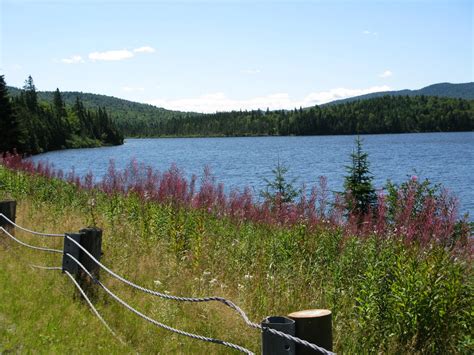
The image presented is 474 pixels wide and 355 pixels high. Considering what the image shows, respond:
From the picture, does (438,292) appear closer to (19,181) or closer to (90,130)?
(19,181)

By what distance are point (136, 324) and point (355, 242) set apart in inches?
135

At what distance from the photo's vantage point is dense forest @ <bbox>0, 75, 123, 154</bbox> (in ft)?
174

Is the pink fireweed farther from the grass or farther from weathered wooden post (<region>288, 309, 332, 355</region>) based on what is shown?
weathered wooden post (<region>288, 309, 332, 355</region>)

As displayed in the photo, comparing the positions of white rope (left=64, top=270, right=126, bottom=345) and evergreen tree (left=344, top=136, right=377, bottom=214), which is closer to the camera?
white rope (left=64, top=270, right=126, bottom=345)

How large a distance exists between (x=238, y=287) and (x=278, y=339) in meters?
4.35

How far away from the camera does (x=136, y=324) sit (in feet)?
22.4

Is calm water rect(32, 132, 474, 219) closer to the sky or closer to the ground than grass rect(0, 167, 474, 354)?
closer to the ground

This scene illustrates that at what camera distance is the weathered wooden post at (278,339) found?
3428 millimetres

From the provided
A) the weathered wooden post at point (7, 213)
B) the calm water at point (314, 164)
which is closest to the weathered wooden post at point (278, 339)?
the calm water at point (314, 164)

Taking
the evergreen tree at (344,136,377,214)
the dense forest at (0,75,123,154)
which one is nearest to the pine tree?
the dense forest at (0,75,123,154)

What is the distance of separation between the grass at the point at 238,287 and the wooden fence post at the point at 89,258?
0.23 meters

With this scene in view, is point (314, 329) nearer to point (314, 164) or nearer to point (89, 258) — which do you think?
point (89, 258)

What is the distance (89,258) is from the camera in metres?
7.41

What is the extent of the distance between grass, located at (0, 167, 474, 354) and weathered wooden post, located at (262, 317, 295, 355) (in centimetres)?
249
